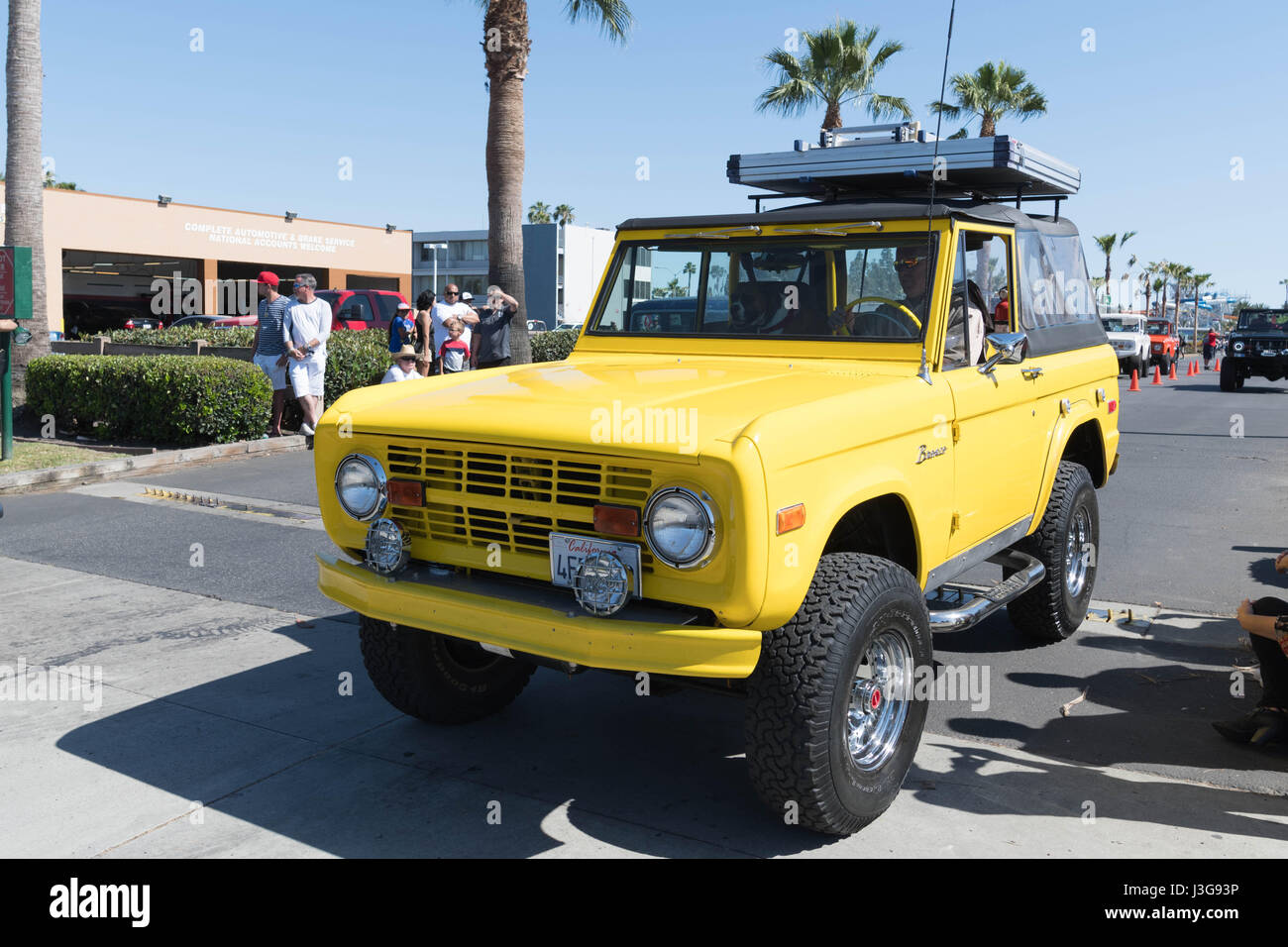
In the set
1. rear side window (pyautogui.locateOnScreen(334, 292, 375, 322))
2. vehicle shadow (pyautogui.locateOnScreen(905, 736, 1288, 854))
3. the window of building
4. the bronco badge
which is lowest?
vehicle shadow (pyautogui.locateOnScreen(905, 736, 1288, 854))

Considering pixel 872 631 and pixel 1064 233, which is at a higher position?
pixel 1064 233

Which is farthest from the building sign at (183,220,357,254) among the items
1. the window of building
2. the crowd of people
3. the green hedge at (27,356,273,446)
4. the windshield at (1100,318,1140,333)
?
the crowd of people

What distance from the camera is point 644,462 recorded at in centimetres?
337

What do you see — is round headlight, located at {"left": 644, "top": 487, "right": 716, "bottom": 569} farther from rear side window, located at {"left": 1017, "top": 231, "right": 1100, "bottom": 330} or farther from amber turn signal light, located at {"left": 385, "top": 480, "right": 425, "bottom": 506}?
rear side window, located at {"left": 1017, "top": 231, "right": 1100, "bottom": 330}

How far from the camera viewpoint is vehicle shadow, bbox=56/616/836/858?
12.1ft

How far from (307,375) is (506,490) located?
9.31 m

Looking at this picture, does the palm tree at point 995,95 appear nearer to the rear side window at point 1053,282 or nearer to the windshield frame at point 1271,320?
the windshield frame at point 1271,320

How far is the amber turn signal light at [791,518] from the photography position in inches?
130

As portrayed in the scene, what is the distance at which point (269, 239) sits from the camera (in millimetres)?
44250

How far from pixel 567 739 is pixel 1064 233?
3.87 meters

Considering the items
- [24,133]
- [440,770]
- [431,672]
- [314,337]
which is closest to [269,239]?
[24,133]

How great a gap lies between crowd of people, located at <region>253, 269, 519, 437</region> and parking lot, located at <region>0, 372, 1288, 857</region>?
5060 mm
